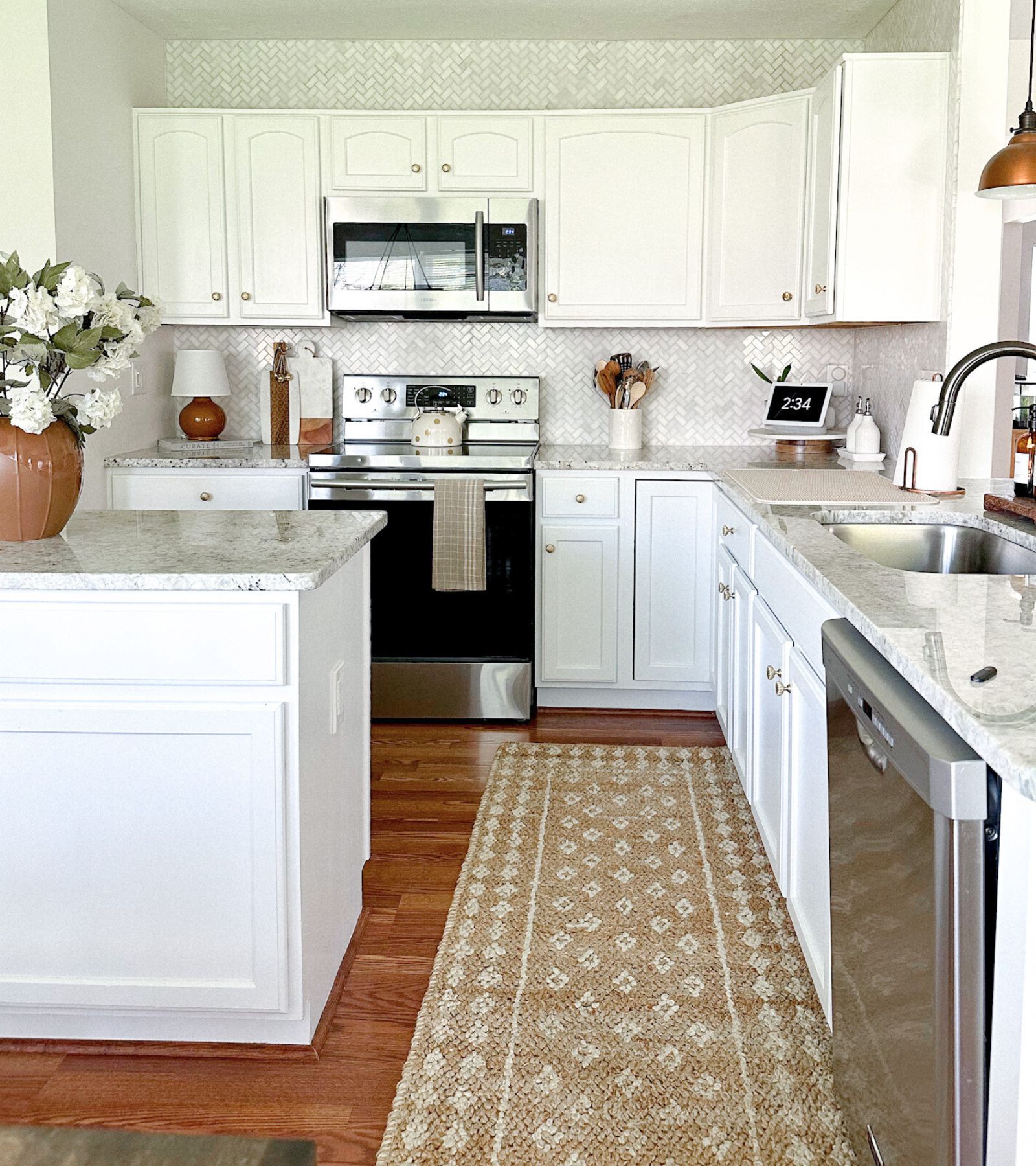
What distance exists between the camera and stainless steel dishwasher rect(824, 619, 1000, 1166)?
113 cm

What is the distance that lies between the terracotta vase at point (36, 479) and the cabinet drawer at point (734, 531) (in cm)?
157

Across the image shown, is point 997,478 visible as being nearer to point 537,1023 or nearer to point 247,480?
point 537,1023

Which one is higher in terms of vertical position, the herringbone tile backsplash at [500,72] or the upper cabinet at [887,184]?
the herringbone tile backsplash at [500,72]

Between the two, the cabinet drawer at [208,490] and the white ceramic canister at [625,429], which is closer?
the cabinet drawer at [208,490]

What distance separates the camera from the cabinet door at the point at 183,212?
13.6ft

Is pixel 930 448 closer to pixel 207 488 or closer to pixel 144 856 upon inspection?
pixel 144 856

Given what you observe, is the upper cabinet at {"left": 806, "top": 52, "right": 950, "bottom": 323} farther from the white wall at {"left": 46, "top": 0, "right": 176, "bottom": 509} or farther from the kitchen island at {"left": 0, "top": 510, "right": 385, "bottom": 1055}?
the white wall at {"left": 46, "top": 0, "right": 176, "bottom": 509}

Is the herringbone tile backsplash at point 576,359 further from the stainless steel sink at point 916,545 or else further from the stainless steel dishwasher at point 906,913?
the stainless steel dishwasher at point 906,913

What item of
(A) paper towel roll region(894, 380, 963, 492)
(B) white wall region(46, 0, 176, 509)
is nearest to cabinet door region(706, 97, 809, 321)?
(A) paper towel roll region(894, 380, 963, 492)

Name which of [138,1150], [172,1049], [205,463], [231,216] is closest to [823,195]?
[231,216]

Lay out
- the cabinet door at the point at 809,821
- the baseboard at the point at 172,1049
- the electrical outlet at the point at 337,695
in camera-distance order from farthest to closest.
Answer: the electrical outlet at the point at 337,695, the baseboard at the point at 172,1049, the cabinet door at the point at 809,821

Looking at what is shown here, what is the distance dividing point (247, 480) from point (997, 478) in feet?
7.72

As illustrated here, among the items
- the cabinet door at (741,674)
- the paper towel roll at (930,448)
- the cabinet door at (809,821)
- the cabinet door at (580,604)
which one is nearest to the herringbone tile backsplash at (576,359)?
the cabinet door at (580,604)

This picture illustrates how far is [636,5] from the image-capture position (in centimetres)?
386
